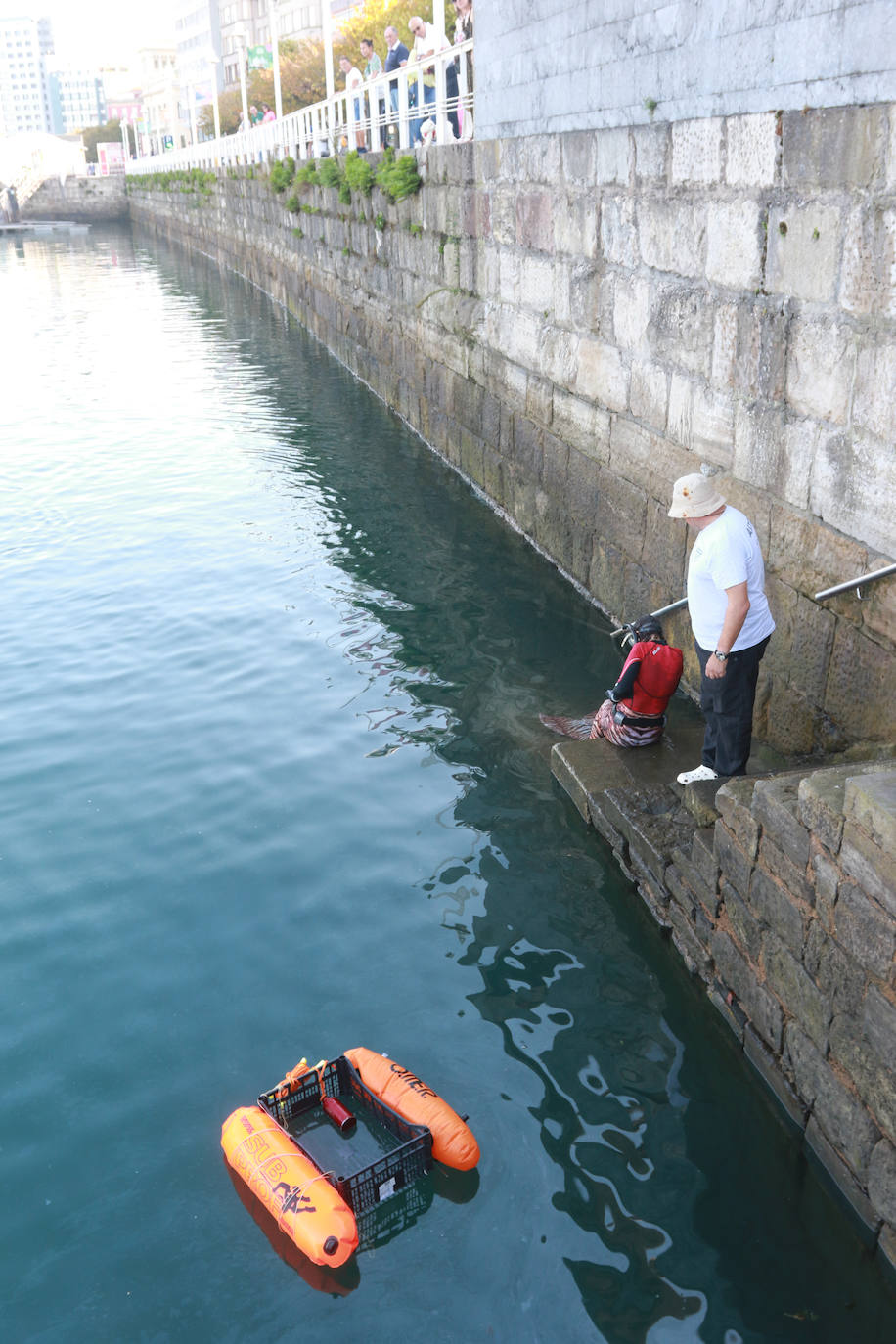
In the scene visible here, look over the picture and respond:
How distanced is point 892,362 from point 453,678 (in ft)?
15.1

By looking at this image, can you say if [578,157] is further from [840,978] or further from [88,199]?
[88,199]

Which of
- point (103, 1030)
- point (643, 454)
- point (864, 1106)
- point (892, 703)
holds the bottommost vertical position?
point (103, 1030)

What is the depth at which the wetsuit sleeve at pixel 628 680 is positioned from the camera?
7.00m

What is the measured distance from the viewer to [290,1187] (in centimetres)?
438

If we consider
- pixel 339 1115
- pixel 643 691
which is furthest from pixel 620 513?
pixel 339 1115

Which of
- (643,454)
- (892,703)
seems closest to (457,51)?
(643,454)

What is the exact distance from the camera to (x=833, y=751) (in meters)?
6.43

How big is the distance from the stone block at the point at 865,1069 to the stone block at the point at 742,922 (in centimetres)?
68

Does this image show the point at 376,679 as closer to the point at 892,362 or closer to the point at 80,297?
the point at 892,362

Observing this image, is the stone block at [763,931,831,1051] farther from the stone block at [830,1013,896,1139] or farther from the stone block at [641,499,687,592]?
the stone block at [641,499,687,592]

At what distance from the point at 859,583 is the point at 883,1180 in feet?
9.50

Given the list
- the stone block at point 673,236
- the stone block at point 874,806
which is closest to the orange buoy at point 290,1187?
the stone block at point 874,806

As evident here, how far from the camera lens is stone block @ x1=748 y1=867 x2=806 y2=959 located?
15.5ft

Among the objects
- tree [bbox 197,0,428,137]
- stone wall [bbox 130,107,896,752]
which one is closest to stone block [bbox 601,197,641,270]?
stone wall [bbox 130,107,896,752]
